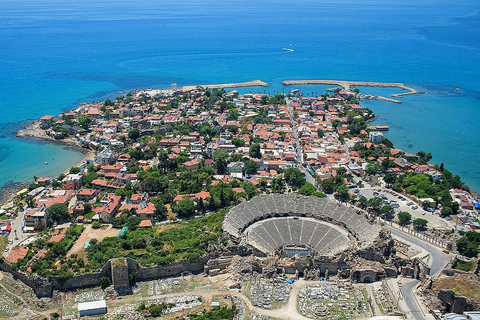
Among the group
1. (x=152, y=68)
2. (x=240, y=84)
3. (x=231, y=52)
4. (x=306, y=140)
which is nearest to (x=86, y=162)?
(x=306, y=140)

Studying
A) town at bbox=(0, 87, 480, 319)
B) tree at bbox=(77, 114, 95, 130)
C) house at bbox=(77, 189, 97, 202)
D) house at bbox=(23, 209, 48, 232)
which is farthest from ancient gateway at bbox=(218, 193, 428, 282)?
tree at bbox=(77, 114, 95, 130)

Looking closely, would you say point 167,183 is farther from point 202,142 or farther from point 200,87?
point 200,87

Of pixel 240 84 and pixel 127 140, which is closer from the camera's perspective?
pixel 127 140

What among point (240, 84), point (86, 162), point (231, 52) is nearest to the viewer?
point (86, 162)

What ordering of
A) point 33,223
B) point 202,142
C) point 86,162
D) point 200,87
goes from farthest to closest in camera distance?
point 200,87, point 202,142, point 86,162, point 33,223

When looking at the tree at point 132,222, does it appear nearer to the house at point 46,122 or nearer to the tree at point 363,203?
the tree at point 363,203

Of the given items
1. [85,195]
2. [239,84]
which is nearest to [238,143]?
[85,195]

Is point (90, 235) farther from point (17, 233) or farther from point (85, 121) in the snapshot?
point (85, 121)
